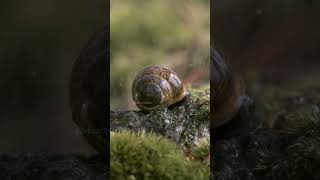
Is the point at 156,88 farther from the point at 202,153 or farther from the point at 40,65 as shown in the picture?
the point at 40,65

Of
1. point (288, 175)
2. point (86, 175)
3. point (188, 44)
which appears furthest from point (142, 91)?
point (288, 175)

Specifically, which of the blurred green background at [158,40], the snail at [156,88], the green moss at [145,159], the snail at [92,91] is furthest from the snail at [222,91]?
the snail at [92,91]

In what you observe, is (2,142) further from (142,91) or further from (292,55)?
(292,55)

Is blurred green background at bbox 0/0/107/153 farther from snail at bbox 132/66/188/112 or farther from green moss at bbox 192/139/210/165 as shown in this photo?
green moss at bbox 192/139/210/165

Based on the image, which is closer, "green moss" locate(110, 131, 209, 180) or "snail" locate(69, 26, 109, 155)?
"green moss" locate(110, 131, 209, 180)

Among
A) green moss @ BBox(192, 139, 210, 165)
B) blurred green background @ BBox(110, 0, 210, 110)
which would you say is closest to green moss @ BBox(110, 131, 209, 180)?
green moss @ BBox(192, 139, 210, 165)

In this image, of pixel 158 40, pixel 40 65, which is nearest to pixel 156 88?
pixel 158 40

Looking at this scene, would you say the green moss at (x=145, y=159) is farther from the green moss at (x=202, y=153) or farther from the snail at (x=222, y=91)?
the snail at (x=222, y=91)
